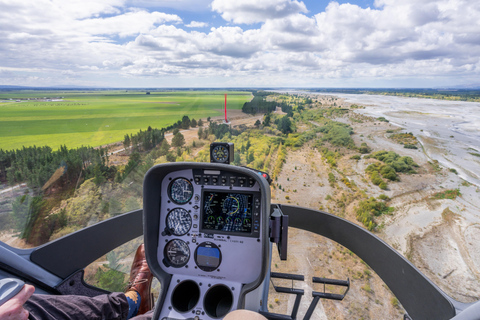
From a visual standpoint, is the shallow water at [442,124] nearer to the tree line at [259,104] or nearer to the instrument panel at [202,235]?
the tree line at [259,104]

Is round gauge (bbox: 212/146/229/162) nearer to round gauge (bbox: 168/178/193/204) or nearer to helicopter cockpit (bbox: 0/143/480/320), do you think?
helicopter cockpit (bbox: 0/143/480/320)

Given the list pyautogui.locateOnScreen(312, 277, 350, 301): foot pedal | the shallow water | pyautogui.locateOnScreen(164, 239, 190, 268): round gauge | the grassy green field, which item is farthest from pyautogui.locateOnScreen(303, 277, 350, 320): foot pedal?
the grassy green field

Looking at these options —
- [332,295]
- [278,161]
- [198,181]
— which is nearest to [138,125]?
[278,161]

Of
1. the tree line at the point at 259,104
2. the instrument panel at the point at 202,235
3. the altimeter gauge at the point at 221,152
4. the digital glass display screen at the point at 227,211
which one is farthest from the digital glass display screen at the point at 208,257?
the tree line at the point at 259,104

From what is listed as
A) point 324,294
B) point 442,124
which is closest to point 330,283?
point 324,294

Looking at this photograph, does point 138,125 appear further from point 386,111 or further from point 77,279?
point 386,111

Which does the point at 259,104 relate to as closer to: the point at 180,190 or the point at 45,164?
the point at 180,190

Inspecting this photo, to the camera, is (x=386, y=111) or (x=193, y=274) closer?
(x=193, y=274)
